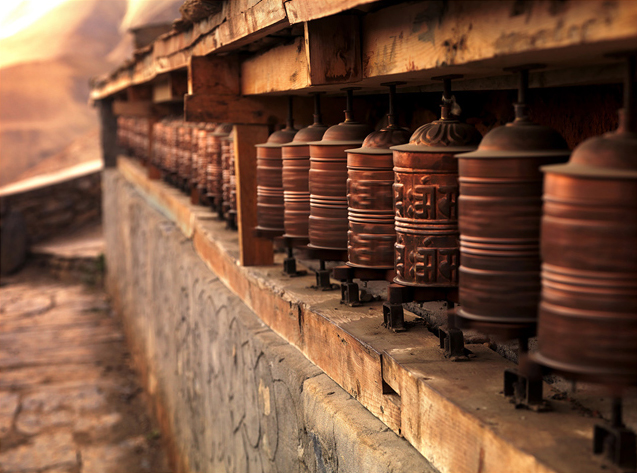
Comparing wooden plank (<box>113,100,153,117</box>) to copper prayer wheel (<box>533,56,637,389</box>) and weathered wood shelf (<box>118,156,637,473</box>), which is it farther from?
copper prayer wheel (<box>533,56,637,389</box>)

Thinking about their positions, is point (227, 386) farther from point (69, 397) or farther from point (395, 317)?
point (69, 397)

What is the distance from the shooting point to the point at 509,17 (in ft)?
5.35

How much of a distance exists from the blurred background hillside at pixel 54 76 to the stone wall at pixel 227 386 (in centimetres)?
1343

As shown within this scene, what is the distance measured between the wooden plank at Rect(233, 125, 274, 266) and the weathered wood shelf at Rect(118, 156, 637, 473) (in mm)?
581

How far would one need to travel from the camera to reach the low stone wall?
17.2 metres

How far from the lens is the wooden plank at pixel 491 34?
1.38m

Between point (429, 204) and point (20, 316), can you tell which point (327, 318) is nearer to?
point (429, 204)

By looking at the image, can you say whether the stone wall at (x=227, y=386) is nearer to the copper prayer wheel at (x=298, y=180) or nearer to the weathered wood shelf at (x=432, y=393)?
the weathered wood shelf at (x=432, y=393)

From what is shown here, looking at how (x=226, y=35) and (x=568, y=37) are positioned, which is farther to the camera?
(x=226, y=35)

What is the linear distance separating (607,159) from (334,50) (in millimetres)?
1260

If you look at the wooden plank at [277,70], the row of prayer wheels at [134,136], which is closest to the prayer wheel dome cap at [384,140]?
the wooden plank at [277,70]

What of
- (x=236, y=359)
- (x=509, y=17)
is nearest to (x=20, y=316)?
(x=236, y=359)

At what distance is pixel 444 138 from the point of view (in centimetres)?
223

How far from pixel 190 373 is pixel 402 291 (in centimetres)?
372
